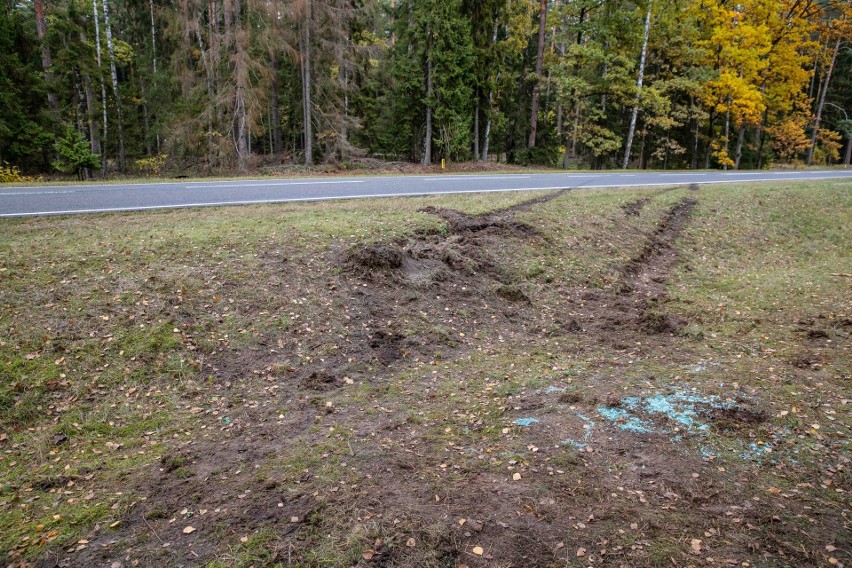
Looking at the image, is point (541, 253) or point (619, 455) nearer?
point (619, 455)

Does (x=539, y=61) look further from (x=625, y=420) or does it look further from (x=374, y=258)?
(x=625, y=420)

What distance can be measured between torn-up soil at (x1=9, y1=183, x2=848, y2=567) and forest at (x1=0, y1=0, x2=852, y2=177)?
16322mm

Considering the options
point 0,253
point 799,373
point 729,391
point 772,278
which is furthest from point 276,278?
point 772,278

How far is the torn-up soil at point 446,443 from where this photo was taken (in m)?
3.44

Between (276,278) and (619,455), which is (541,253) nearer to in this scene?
(276,278)

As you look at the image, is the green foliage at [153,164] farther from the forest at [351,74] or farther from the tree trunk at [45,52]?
the tree trunk at [45,52]

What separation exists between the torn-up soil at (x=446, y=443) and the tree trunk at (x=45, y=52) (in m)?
22.7

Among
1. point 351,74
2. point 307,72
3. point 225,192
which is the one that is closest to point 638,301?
point 225,192

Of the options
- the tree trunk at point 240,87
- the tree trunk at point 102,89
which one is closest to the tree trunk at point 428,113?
the tree trunk at point 240,87

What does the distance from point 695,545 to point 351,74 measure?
24.6 meters

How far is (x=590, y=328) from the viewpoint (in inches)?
296

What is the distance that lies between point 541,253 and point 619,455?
568 cm

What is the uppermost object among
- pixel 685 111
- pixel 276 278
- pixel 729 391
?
pixel 685 111

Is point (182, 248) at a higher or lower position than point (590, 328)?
higher
